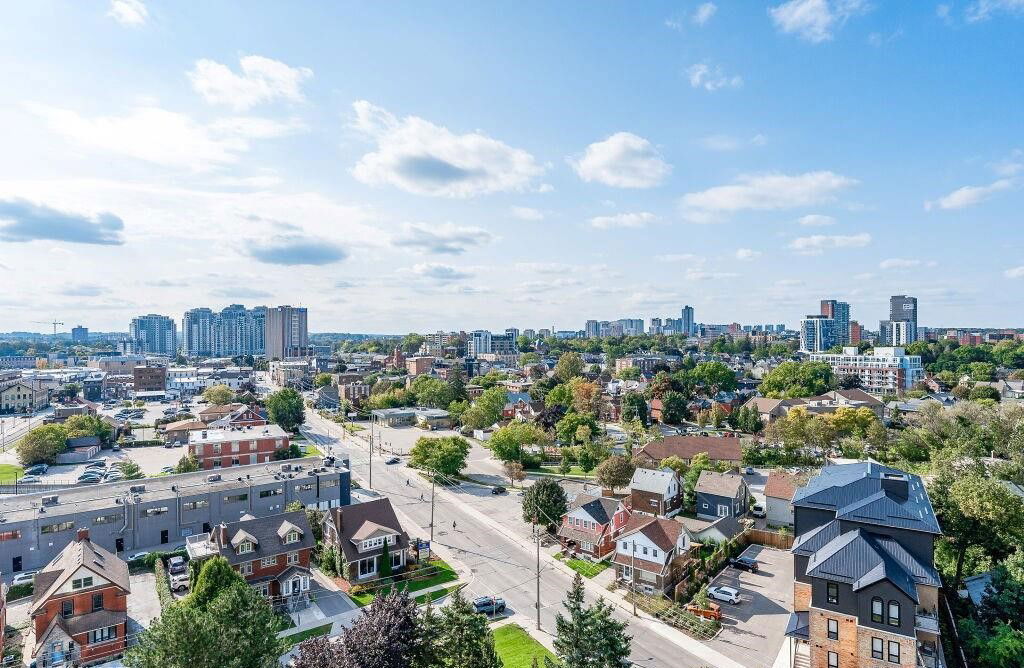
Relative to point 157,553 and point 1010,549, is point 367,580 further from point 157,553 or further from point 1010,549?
point 1010,549

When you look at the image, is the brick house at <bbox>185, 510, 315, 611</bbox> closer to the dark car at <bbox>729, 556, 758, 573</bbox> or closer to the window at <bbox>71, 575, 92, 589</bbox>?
the window at <bbox>71, 575, 92, 589</bbox>

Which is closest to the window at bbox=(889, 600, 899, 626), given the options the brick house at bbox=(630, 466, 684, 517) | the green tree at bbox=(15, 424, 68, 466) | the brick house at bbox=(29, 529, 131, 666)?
the brick house at bbox=(630, 466, 684, 517)

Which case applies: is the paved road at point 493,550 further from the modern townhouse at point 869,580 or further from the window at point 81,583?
the window at point 81,583

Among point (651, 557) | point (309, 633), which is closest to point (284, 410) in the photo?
point (309, 633)

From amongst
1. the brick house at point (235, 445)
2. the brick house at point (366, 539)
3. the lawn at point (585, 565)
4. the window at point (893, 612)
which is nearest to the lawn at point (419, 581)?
the brick house at point (366, 539)

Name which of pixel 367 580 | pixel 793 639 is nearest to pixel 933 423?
pixel 793 639

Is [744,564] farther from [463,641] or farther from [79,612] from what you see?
[79,612]
